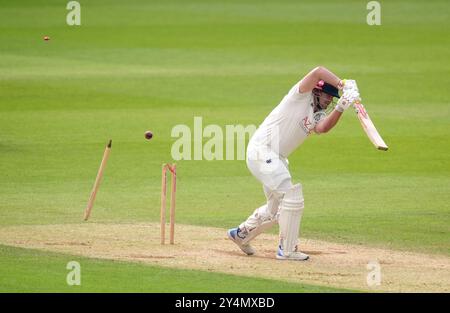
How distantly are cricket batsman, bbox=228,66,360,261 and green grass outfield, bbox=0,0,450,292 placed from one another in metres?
1.28

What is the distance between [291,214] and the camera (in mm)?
12078

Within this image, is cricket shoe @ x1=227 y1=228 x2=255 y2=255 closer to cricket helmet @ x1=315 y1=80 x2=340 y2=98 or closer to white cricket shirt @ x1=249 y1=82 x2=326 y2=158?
white cricket shirt @ x1=249 y1=82 x2=326 y2=158

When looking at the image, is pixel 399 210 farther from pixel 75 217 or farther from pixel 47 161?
pixel 47 161

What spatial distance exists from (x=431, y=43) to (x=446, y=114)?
7.92 meters

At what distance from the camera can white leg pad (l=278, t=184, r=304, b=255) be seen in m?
12.1

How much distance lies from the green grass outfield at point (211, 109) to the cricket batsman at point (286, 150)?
50.2 inches

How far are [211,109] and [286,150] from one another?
34.2 ft

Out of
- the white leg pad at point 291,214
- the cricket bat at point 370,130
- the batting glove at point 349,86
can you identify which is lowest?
the white leg pad at point 291,214

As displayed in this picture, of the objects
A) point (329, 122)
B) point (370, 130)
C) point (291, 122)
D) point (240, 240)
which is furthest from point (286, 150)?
point (370, 130)

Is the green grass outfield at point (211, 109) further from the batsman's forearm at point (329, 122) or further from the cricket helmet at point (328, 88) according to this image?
the cricket helmet at point (328, 88)

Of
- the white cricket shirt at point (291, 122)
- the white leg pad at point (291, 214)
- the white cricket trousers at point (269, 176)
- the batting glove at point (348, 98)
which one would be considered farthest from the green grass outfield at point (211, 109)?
the batting glove at point (348, 98)

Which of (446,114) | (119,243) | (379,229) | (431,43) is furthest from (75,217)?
(431,43)

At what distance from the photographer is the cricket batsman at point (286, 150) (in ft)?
39.5

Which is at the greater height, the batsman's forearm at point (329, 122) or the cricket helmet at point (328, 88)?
the cricket helmet at point (328, 88)
